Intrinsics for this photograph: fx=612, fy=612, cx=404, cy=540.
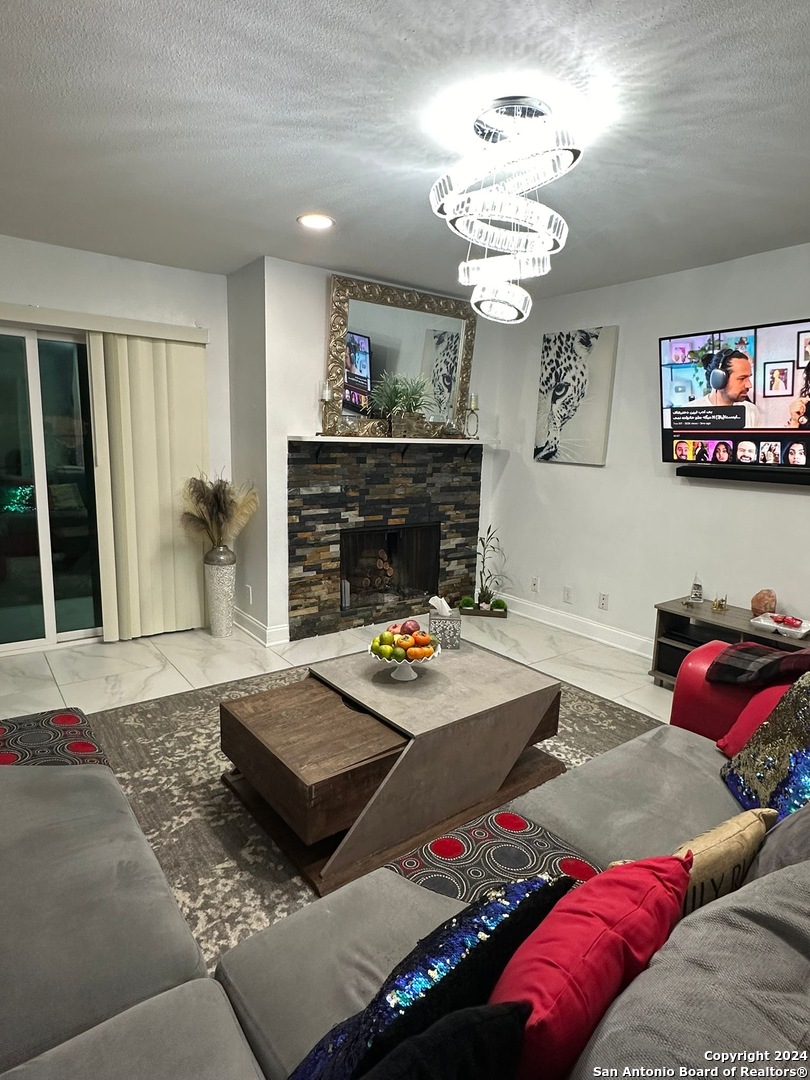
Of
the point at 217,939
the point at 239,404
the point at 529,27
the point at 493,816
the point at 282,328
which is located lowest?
the point at 217,939

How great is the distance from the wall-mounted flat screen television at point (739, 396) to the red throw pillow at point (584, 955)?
114 inches

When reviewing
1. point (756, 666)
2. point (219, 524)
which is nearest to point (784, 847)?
point (756, 666)

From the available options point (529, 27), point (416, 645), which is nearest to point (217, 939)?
point (416, 645)

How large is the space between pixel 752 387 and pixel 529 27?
2363 millimetres

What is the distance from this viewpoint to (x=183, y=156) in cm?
237

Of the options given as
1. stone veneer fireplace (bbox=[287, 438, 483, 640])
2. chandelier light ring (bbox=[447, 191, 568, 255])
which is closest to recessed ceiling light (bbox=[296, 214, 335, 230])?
chandelier light ring (bbox=[447, 191, 568, 255])

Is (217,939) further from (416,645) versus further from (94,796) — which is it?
(416,645)

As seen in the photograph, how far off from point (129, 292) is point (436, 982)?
4179mm

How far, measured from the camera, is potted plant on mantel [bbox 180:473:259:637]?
162 inches

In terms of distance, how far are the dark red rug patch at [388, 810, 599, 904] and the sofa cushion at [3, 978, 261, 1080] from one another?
0.51 meters

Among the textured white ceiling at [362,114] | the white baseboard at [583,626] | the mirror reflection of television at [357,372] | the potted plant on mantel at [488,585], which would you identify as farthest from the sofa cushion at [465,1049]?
the potted plant on mantel at [488,585]

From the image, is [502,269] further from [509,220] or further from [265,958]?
[265,958]

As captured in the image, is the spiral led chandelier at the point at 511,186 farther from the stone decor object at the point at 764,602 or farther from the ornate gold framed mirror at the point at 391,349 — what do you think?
the stone decor object at the point at 764,602

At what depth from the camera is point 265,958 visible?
1186mm
